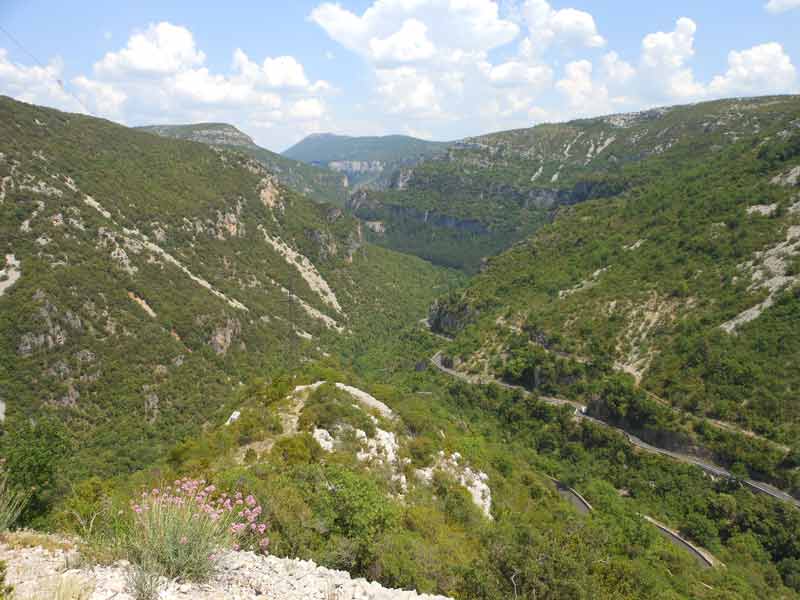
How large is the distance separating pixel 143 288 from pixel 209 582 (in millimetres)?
78397

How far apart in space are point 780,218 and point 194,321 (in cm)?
9613

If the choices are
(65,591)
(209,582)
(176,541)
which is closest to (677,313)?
(209,582)

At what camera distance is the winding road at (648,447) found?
44.2 metres

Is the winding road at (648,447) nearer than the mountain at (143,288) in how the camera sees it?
Yes

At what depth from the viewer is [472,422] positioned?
68250 mm

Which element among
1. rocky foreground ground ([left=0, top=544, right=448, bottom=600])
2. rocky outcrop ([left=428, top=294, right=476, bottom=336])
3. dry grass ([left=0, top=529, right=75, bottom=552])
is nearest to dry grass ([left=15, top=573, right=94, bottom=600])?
rocky foreground ground ([left=0, top=544, right=448, bottom=600])

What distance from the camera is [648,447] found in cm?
5472

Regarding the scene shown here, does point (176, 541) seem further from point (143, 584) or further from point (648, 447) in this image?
point (648, 447)

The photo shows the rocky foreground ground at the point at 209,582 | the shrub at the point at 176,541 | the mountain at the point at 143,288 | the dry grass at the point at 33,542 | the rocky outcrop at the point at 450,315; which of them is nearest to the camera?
the rocky foreground ground at the point at 209,582

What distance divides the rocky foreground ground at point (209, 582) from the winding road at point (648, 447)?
49259mm

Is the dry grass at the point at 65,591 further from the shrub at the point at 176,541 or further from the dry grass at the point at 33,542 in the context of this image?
the dry grass at the point at 33,542

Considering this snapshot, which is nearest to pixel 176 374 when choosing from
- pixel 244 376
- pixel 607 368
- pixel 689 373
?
pixel 244 376

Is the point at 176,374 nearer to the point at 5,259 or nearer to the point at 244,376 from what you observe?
the point at 244,376

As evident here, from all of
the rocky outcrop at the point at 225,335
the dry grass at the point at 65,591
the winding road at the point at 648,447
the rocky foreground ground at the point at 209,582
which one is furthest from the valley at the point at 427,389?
the dry grass at the point at 65,591
